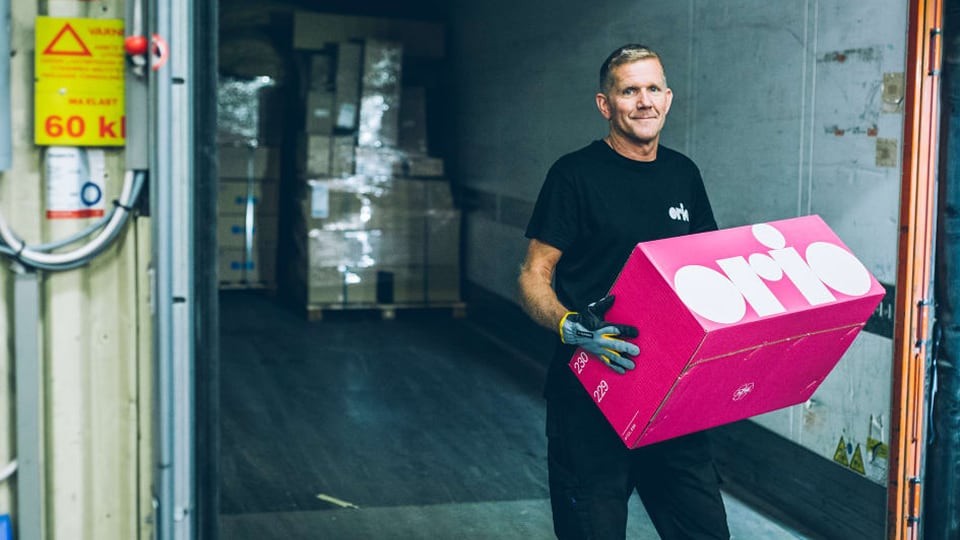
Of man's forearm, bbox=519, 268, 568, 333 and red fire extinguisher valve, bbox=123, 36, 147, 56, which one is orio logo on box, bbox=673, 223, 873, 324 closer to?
man's forearm, bbox=519, 268, 568, 333

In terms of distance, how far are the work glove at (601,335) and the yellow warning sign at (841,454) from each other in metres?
2.01

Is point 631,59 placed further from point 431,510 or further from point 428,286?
point 428,286

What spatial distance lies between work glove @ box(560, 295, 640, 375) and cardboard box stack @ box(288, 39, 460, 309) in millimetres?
6810

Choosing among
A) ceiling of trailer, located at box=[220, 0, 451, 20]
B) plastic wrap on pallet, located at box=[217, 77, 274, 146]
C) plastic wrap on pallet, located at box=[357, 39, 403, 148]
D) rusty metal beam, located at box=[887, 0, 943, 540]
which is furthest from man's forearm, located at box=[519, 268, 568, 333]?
plastic wrap on pallet, located at box=[217, 77, 274, 146]

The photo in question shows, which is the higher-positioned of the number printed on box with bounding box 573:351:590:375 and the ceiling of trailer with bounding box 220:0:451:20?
the ceiling of trailer with bounding box 220:0:451:20

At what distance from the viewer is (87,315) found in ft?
9.28

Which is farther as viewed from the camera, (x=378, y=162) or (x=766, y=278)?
(x=378, y=162)

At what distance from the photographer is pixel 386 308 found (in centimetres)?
1006

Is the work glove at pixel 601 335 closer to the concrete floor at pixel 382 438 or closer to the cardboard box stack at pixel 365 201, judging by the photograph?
the concrete floor at pixel 382 438

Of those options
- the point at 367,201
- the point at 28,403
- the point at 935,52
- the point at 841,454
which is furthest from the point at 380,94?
the point at 28,403

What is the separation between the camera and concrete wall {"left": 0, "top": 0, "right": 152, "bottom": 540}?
2738 millimetres

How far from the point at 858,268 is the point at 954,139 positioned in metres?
0.99

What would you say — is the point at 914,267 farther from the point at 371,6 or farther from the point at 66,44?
the point at 371,6

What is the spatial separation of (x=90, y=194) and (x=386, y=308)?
7298 mm
